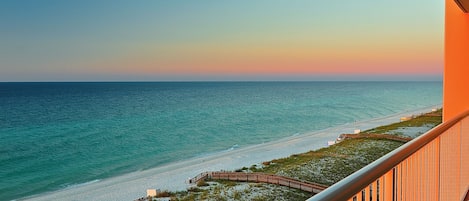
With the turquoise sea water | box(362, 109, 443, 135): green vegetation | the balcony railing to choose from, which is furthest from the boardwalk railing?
box(362, 109, 443, 135): green vegetation

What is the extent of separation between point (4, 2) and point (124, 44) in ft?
44.2

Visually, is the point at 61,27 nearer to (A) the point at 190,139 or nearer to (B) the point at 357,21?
(A) the point at 190,139

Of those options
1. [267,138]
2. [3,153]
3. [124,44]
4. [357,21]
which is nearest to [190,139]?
[267,138]

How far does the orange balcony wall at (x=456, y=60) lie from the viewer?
4.05m

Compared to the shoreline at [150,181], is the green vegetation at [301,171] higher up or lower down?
higher up

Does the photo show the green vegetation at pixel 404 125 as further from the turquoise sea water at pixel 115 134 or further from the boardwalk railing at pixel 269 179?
the boardwalk railing at pixel 269 179

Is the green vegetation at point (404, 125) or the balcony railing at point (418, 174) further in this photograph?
the green vegetation at point (404, 125)

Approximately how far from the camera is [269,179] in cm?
1308

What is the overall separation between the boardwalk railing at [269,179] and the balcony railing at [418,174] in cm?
842

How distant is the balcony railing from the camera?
2.78 ft

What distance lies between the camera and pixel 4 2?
40.9 meters

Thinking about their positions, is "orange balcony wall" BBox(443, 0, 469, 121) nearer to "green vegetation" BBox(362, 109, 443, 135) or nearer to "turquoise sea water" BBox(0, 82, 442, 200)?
"turquoise sea water" BBox(0, 82, 442, 200)

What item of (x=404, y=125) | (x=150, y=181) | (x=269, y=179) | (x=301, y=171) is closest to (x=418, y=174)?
(x=269, y=179)

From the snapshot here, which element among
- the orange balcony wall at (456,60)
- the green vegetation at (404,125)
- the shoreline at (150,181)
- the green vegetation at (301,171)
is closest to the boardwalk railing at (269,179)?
the green vegetation at (301,171)
